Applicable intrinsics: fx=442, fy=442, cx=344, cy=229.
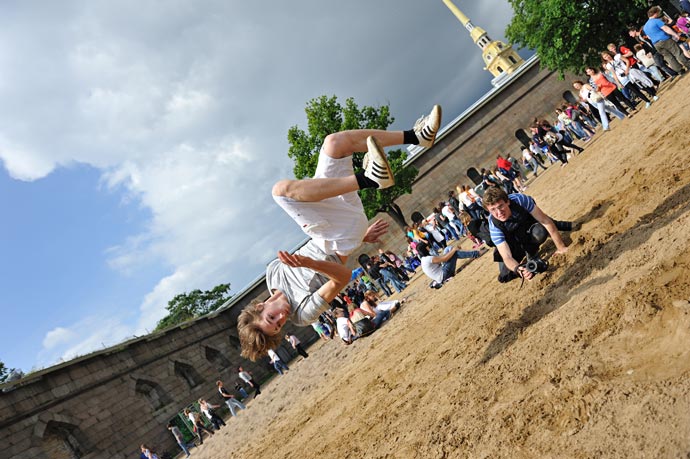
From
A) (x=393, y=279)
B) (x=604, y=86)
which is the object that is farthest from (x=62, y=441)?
(x=604, y=86)

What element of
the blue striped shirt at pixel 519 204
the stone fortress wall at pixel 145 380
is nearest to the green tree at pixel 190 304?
the stone fortress wall at pixel 145 380

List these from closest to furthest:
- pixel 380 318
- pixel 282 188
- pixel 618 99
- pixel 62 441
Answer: pixel 282 188 → pixel 380 318 → pixel 618 99 → pixel 62 441

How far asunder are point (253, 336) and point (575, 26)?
2992 cm

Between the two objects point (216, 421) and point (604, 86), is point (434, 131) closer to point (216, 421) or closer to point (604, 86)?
point (604, 86)

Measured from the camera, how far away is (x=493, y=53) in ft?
356

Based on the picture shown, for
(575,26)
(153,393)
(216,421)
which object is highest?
(575,26)

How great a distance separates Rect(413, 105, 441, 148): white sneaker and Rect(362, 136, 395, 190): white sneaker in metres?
0.81

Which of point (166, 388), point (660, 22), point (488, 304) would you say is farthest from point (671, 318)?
point (166, 388)

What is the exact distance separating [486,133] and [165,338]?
28774 millimetres

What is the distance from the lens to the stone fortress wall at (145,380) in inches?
658

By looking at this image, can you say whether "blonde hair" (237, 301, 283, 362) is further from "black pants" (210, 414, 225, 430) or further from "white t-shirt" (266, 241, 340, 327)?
"black pants" (210, 414, 225, 430)

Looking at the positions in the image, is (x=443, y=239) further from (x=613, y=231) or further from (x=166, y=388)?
(x=166, y=388)

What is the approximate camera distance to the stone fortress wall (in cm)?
1672

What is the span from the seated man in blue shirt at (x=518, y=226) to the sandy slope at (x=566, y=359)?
14.4 inches
